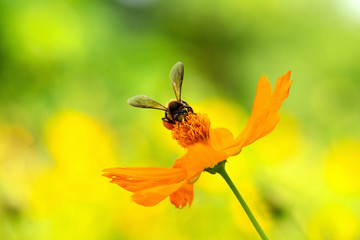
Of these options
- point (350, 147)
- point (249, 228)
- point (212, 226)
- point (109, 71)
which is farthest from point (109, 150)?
point (109, 71)

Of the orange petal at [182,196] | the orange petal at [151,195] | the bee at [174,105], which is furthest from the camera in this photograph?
the bee at [174,105]

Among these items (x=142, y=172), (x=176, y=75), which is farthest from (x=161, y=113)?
(x=142, y=172)

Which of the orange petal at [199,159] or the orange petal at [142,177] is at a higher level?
the orange petal at [142,177]

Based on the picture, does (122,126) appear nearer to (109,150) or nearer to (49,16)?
(109,150)

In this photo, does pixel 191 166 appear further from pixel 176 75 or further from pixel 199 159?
pixel 176 75

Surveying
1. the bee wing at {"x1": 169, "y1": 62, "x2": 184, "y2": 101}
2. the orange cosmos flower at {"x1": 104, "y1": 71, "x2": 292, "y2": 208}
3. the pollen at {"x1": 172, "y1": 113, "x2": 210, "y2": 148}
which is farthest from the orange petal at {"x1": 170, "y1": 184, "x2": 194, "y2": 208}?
the bee wing at {"x1": 169, "y1": 62, "x2": 184, "y2": 101}

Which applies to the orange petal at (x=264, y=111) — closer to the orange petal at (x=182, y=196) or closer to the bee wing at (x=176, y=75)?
the orange petal at (x=182, y=196)

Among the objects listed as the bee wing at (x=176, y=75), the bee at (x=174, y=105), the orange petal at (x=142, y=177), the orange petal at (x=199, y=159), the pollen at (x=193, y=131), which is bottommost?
the orange petal at (x=199, y=159)

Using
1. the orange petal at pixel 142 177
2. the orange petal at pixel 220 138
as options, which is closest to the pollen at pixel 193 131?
the orange petal at pixel 220 138
